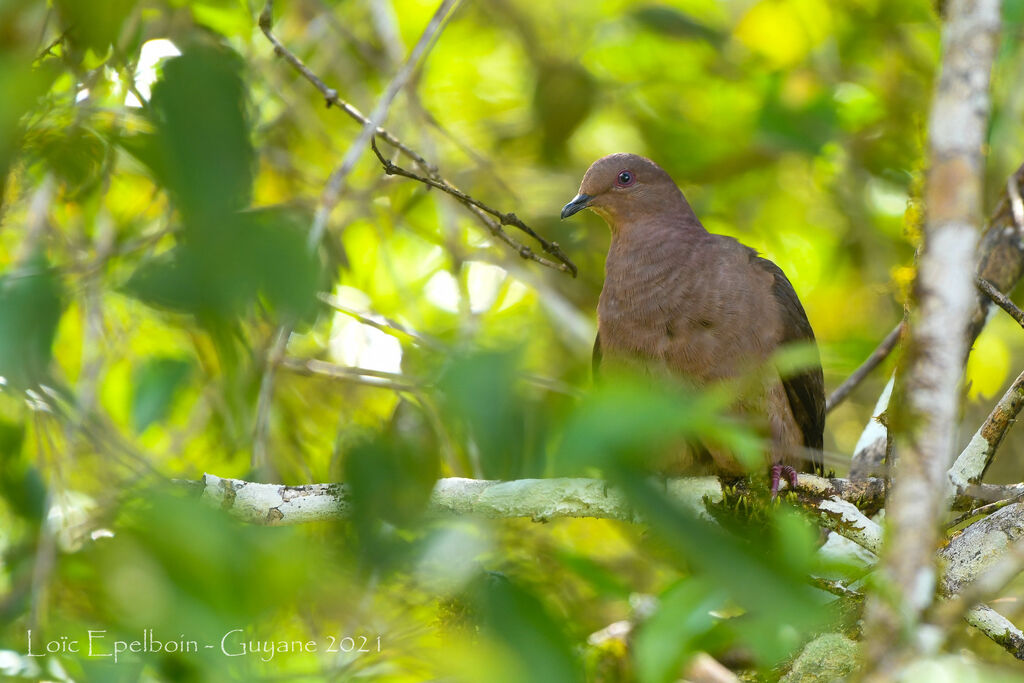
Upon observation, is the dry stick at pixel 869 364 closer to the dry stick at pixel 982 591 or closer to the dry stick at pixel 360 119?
the dry stick at pixel 360 119

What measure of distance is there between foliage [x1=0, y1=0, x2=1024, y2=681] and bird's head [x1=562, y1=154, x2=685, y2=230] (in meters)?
0.56

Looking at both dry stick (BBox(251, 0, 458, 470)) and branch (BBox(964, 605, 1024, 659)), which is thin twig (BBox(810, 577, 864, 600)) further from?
dry stick (BBox(251, 0, 458, 470))

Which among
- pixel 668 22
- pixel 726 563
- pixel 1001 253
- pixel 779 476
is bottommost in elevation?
pixel 779 476

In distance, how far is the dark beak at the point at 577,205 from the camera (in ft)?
14.8

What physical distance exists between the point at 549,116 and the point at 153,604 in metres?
4.60

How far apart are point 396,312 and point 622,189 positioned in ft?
5.33

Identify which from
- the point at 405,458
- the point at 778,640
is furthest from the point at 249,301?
the point at 778,640

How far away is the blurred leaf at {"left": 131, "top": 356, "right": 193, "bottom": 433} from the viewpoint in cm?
362

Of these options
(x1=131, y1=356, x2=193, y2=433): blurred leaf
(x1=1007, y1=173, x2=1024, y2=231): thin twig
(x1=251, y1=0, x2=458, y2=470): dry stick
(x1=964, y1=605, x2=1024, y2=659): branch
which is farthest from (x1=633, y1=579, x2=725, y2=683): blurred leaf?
(x1=131, y1=356, x2=193, y2=433): blurred leaf

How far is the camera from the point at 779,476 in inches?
134

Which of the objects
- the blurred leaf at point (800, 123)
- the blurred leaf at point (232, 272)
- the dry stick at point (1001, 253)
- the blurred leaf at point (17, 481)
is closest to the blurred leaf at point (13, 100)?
the blurred leaf at point (232, 272)

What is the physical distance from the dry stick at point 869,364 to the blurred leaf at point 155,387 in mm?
2698

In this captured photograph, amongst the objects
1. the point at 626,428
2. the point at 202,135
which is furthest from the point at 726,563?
the point at 202,135

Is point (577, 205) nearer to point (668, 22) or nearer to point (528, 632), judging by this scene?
point (668, 22)
